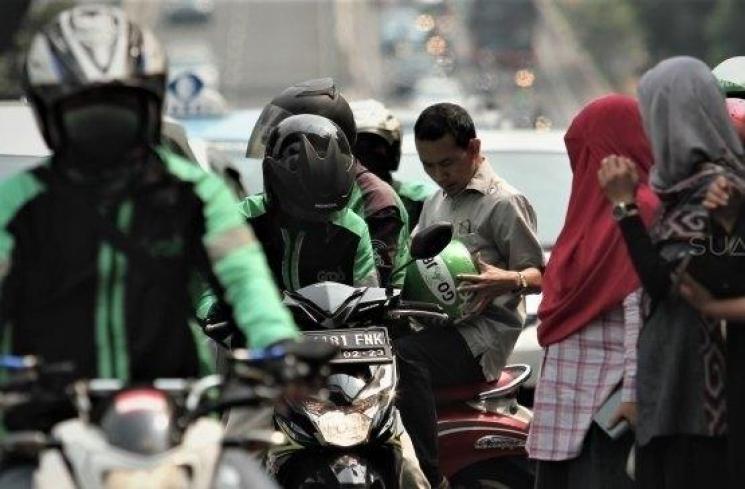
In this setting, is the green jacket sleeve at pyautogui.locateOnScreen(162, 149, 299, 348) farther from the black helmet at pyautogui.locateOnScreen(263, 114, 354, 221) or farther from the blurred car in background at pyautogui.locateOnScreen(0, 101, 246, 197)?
the blurred car in background at pyautogui.locateOnScreen(0, 101, 246, 197)

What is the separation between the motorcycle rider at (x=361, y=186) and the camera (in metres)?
9.16

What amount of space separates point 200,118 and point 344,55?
6070cm

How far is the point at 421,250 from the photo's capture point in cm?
770

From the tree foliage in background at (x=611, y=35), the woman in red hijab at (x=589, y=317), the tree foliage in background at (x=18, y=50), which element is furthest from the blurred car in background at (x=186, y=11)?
the woman in red hijab at (x=589, y=317)

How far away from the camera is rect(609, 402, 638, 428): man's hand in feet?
24.4

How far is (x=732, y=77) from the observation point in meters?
9.55

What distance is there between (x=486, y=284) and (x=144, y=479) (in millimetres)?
4422

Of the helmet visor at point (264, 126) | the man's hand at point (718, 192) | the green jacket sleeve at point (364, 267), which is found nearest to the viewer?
the man's hand at point (718, 192)

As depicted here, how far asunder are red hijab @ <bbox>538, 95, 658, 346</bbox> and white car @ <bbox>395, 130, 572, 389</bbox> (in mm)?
4320

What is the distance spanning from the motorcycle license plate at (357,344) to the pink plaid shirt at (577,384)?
2.01ft

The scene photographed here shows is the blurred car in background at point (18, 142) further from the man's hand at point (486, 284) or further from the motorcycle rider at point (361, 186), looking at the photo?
the man's hand at point (486, 284)

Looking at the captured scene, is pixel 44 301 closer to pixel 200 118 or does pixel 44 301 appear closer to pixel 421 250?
pixel 421 250

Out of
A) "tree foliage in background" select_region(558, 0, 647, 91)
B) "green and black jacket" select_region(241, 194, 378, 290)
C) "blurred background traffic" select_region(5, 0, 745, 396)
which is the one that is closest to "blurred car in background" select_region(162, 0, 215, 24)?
"blurred background traffic" select_region(5, 0, 745, 396)

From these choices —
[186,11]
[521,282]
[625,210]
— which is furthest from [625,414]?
[186,11]
